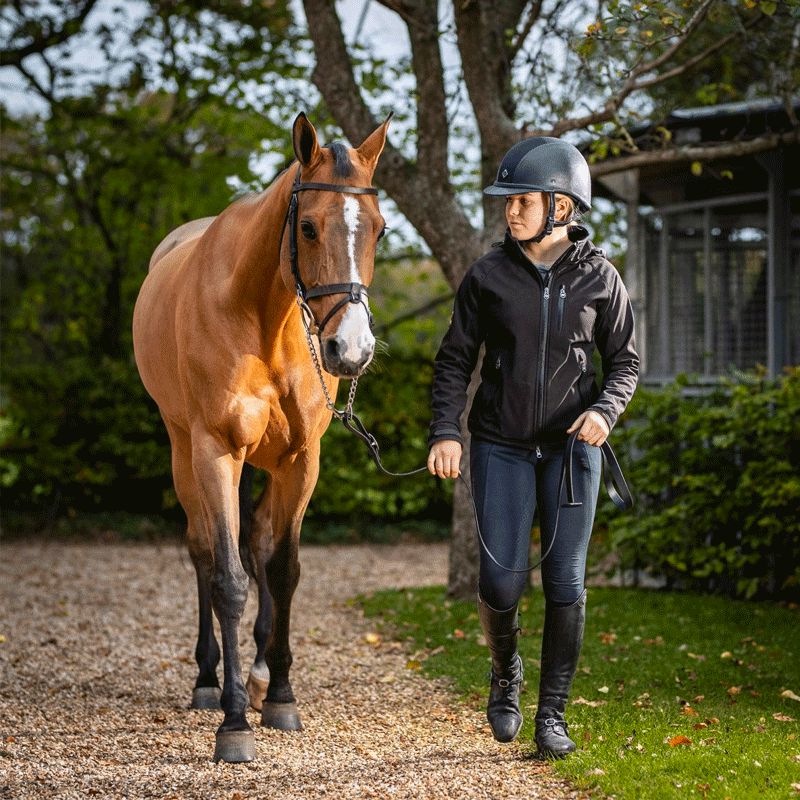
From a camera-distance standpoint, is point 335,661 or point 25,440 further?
point 25,440

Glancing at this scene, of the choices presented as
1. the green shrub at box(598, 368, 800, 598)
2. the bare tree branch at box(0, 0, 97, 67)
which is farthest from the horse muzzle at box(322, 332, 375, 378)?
the bare tree branch at box(0, 0, 97, 67)

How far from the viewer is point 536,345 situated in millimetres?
3561

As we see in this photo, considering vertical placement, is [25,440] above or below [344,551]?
above

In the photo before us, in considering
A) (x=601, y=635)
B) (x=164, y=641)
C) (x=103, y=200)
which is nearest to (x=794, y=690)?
(x=601, y=635)

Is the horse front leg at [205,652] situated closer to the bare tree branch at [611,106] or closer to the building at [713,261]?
the bare tree branch at [611,106]

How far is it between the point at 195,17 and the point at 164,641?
775 centimetres

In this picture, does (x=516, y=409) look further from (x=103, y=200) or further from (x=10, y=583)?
(x=103, y=200)

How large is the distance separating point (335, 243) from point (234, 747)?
6.30 feet

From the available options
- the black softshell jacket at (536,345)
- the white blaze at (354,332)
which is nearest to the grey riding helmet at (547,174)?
the black softshell jacket at (536,345)

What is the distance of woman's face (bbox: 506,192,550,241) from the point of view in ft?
11.9

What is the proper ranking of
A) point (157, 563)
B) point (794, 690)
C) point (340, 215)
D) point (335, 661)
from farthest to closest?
point (157, 563)
point (335, 661)
point (794, 690)
point (340, 215)

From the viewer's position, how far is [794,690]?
16.5 ft

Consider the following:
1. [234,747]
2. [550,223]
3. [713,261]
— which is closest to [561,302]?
[550,223]

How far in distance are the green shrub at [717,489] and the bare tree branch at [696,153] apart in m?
1.57
